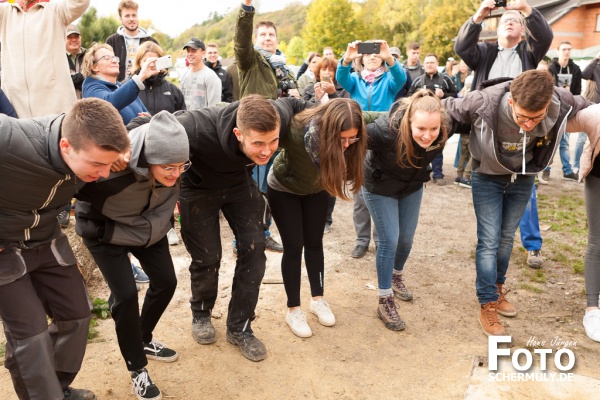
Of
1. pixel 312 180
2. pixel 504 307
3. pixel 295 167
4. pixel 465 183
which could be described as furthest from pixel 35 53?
pixel 465 183

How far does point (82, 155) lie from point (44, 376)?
3.88ft

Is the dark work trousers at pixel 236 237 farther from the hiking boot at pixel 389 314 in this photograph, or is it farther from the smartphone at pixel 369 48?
the smartphone at pixel 369 48

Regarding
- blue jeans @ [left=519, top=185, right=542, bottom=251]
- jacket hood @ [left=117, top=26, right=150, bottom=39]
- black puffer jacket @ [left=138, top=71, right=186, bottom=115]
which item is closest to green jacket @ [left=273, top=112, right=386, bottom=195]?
black puffer jacket @ [left=138, top=71, right=186, bottom=115]

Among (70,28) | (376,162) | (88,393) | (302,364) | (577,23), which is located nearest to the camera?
(88,393)

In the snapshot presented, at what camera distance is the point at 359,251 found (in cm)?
559

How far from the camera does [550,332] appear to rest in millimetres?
4098

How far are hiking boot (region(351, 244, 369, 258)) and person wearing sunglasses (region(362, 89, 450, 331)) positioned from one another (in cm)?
114

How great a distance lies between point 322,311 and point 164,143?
82.5 inches

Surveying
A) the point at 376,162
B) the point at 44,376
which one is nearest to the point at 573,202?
the point at 376,162

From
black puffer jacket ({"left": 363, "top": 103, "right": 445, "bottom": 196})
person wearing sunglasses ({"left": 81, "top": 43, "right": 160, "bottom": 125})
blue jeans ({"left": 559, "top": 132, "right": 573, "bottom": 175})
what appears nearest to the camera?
black puffer jacket ({"left": 363, "top": 103, "right": 445, "bottom": 196})

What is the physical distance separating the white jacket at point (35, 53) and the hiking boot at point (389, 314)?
3143 millimetres

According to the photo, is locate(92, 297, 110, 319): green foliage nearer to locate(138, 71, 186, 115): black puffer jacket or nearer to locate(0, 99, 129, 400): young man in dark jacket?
locate(0, 99, 129, 400): young man in dark jacket

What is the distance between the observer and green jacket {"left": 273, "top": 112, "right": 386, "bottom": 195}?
348cm

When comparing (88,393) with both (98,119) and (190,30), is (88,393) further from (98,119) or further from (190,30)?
(190,30)
